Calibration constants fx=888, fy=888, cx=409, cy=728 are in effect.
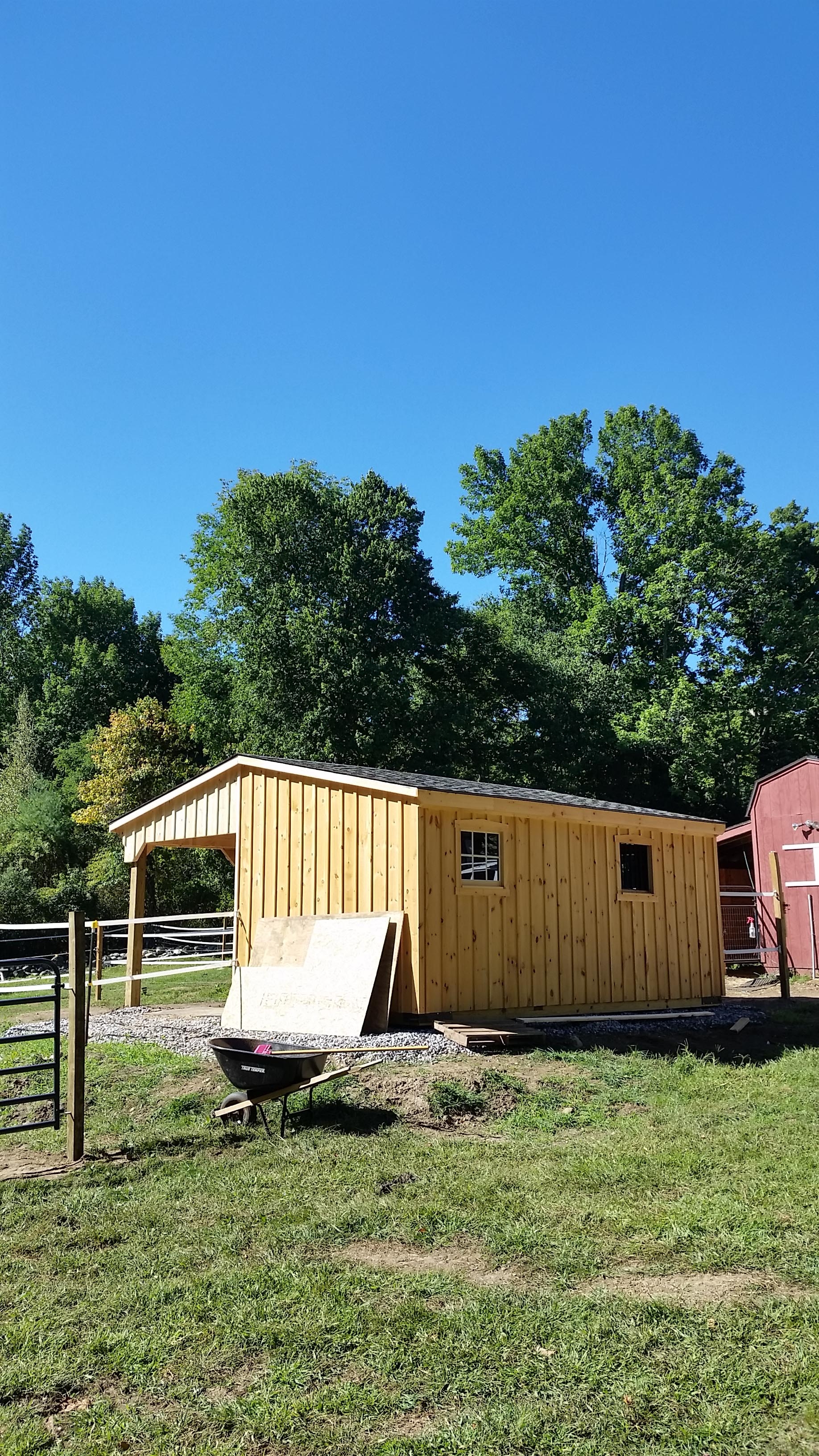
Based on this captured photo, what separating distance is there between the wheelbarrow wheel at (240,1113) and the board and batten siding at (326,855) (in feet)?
11.0

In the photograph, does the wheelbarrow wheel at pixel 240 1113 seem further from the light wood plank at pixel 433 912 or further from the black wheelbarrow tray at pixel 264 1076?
the light wood plank at pixel 433 912

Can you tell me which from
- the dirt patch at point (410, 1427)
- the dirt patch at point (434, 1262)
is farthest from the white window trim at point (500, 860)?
the dirt patch at point (410, 1427)

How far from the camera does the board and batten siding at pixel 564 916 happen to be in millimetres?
10203

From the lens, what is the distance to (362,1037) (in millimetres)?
9281

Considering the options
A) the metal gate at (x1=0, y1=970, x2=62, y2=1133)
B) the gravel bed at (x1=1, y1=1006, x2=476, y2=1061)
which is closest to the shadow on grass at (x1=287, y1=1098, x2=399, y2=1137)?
the gravel bed at (x1=1, y1=1006, x2=476, y2=1061)

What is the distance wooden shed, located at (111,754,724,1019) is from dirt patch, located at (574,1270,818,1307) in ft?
19.9

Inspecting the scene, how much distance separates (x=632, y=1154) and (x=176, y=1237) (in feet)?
9.53

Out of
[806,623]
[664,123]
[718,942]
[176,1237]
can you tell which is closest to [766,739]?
[806,623]

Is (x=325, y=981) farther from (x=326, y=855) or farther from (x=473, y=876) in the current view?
(x=473, y=876)

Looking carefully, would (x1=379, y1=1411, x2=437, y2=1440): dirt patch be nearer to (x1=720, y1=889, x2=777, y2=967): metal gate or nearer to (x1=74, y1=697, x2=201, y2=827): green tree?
(x1=720, y1=889, x2=777, y2=967): metal gate

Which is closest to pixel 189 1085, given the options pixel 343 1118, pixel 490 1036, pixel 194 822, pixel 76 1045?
pixel 343 1118

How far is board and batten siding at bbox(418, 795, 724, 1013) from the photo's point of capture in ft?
33.5

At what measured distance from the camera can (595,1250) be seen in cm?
414

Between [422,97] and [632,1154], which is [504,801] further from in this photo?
[422,97]
